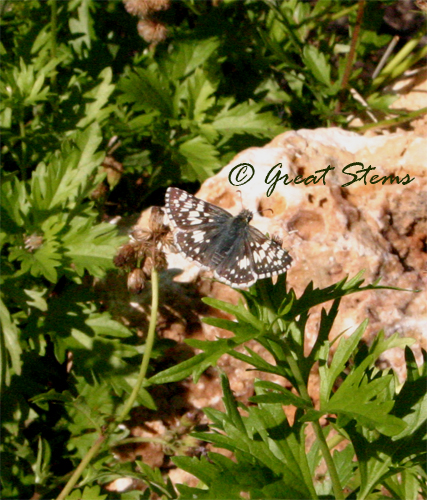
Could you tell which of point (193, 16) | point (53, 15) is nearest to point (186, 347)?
point (53, 15)

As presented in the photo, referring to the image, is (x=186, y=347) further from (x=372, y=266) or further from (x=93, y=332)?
(x=372, y=266)

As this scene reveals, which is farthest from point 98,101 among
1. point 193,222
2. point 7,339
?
point 7,339

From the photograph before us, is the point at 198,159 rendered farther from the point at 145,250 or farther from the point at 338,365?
the point at 338,365

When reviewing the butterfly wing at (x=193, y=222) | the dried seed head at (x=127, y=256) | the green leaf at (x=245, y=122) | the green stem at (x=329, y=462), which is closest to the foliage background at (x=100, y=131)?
the green leaf at (x=245, y=122)

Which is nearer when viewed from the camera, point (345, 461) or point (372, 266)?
point (345, 461)

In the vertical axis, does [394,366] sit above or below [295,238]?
below

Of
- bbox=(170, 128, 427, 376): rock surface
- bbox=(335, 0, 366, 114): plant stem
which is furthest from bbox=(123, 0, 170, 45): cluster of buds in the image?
bbox=(335, 0, 366, 114): plant stem

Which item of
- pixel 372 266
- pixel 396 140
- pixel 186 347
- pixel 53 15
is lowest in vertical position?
pixel 186 347

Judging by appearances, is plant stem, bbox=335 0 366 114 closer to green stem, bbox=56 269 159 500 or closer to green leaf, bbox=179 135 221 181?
green leaf, bbox=179 135 221 181
